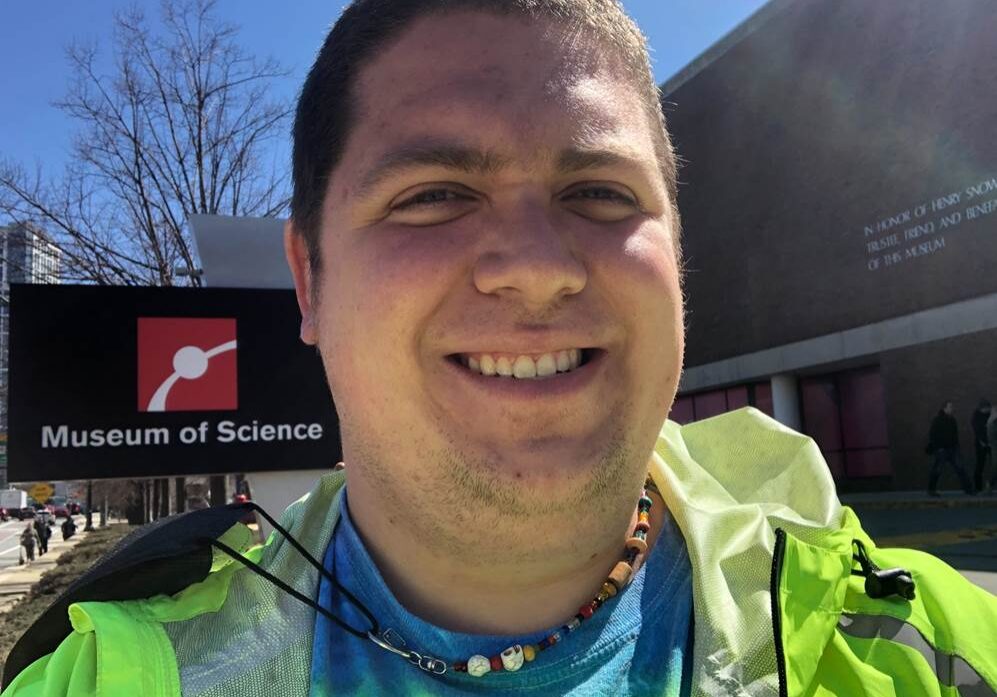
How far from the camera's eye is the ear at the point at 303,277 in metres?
1.68

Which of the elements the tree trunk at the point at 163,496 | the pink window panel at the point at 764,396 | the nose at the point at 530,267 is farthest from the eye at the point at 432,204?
the pink window panel at the point at 764,396

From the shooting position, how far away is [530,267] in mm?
1330

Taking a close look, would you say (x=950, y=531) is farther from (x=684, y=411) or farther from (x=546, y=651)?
(x=684, y=411)

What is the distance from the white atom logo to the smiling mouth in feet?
15.3

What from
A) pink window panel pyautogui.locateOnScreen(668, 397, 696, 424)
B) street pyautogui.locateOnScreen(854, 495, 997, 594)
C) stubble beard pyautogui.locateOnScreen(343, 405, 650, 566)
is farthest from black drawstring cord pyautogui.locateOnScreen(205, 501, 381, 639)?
pink window panel pyautogui.locateOnScreen(668, 397, 696, 424)

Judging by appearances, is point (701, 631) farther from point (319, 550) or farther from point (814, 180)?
point (814, 180)

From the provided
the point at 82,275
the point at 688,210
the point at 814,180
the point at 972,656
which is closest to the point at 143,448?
the point at 972,656

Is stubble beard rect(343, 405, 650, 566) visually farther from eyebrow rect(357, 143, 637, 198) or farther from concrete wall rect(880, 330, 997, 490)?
concrete wall rect(880, 330, 997, 490)

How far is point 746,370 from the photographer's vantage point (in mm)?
22469

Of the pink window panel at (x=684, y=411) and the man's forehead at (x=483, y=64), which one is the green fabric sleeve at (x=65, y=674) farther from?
the pink window panel at (x=684, y=411)

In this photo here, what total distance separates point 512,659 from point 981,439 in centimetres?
1625

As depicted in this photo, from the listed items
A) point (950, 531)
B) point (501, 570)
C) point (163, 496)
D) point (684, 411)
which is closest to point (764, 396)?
point (684, 411)

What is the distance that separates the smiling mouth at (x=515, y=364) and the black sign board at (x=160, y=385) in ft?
15.1

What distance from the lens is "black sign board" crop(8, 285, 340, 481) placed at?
5344mm
